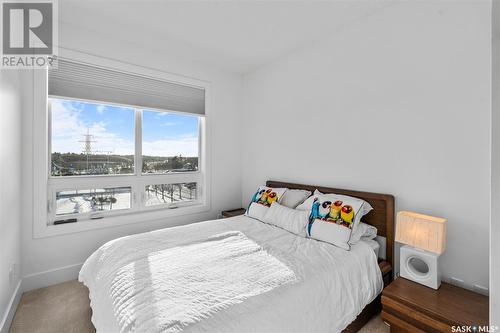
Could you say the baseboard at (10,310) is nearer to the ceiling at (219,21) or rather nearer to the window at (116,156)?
the window at (116,156)

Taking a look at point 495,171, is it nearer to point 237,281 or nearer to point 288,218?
point 237,281

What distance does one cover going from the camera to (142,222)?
3.09 m

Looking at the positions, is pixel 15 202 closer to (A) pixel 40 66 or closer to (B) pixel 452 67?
(A) pixel 40 66

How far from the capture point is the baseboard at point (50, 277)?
241 cm

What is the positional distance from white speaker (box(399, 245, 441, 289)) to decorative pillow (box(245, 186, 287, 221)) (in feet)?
4.54

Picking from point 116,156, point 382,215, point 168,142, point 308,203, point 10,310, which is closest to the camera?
point 10,310

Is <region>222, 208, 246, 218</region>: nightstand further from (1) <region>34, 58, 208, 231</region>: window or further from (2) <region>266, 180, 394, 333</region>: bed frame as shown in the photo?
(2) <region>266, 180, 394, 333</region>: bed frame

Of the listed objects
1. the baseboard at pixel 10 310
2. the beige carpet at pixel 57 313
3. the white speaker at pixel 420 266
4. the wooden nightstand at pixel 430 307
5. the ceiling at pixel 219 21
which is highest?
the ceiling at pixel 219 21

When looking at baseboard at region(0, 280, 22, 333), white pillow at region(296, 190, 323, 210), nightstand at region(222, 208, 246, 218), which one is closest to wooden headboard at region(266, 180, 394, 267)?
white pillow at region(296, 190, 323, 210)

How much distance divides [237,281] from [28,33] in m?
3.10

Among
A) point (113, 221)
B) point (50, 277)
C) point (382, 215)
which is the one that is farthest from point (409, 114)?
point (50, 277)

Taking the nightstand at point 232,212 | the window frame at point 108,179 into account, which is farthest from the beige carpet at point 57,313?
the nightstand at point 232,212

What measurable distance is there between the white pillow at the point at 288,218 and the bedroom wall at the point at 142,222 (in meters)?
1.30

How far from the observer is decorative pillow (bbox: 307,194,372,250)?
80.6 inches
